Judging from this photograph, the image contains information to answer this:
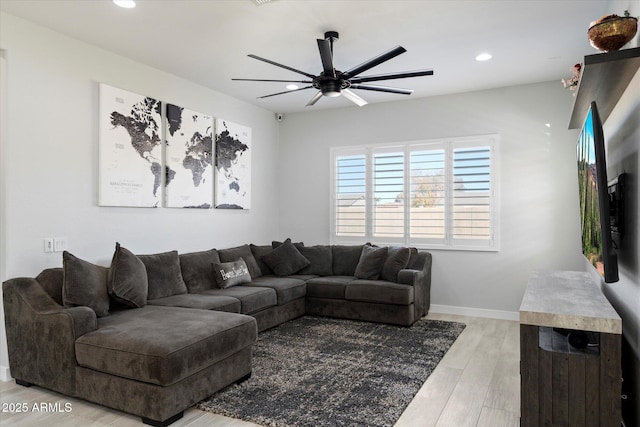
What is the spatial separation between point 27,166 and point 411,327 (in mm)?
3998

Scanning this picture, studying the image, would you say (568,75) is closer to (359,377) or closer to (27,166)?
(359,377)

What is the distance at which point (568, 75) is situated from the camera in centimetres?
474

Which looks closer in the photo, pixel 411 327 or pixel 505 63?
pixel 505 63

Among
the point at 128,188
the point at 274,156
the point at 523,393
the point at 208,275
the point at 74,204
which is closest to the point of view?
the point at 523,393

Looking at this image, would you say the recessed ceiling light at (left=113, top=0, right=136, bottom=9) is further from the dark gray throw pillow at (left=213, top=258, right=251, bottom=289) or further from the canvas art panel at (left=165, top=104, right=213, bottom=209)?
the dark gray throw pillow at (left=213, top=258, right=251, bottom=289)

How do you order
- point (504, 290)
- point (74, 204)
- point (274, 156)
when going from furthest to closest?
point (274, 156) < point (504, 290) < point (74, 204)

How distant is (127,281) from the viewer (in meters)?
3.46

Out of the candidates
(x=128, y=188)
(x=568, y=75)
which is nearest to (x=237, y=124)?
(x=128, y=188)

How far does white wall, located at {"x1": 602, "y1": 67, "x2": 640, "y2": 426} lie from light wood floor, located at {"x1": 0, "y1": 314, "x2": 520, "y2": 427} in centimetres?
73

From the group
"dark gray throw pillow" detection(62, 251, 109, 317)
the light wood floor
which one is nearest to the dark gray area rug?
the light wood floor

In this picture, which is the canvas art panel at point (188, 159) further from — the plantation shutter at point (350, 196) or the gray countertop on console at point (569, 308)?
the gray countertop on console at point (569, 308)

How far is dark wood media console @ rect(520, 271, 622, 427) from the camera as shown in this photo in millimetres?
1976

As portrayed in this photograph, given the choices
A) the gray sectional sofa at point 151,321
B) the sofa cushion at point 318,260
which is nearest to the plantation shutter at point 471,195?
the gray sectional sofa at point 151,321

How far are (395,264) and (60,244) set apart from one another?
3.44 metres
